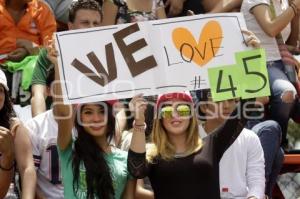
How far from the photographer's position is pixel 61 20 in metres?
7.10

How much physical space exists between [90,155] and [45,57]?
1.05 metres

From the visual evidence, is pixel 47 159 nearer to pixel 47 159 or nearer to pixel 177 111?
pixel 47 159

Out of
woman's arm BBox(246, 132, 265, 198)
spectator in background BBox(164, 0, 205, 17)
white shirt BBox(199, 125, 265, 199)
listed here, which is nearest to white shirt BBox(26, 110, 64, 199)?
white shirt BBox(199, 125, 265, 199)

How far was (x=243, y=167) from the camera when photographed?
16.9ft

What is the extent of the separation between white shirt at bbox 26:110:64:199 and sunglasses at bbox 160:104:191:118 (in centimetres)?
75

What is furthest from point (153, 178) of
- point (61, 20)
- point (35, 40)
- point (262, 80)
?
point (61, 20)

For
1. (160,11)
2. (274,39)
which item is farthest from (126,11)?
(274,39)

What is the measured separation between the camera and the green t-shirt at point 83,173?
15.1ft

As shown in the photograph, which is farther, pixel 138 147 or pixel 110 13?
pixel 110 13

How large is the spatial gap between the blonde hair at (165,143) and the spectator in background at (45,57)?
40.6 inches

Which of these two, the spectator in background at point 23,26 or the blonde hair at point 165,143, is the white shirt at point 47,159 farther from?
the spectator in background at point 23,26

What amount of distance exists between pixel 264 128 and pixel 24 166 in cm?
183

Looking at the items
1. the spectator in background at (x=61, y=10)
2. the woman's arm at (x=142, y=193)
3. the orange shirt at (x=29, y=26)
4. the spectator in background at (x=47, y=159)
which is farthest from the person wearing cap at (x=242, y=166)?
the spectator in background at (x=61, y=10)

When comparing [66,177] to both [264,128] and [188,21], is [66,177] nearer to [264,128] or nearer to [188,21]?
[188,21]
